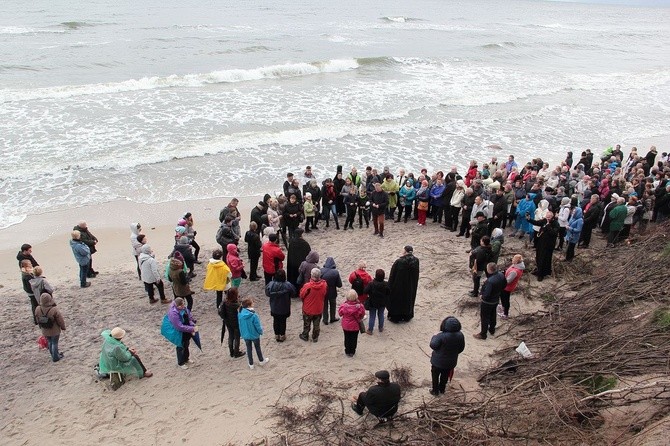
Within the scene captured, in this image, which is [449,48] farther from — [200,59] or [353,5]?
[353,5]

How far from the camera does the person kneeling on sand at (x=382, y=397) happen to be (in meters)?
6.17

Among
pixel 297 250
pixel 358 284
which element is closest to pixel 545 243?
pixel 358 284

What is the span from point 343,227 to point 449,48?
1516 inches

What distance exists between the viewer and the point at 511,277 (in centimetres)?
880

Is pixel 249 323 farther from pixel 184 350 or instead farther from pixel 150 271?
pixel 150 271

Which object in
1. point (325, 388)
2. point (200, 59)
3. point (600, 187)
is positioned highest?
point (200, 59)

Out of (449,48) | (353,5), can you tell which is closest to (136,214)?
(449,48)

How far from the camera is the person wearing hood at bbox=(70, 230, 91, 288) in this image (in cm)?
1061

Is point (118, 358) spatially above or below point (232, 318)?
below

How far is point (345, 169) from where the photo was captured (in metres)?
19.1

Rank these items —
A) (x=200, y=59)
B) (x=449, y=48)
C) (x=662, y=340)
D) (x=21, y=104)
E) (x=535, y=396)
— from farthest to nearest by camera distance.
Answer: (x=449, y=48) < (x=200, y=59) < (x=21, y=104) < (x=662, y=340) < (x=535, y=396)

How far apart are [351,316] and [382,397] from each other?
1.91 meters

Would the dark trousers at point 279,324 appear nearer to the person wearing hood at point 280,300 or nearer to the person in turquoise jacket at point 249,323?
the person wearing hood at point 280,300

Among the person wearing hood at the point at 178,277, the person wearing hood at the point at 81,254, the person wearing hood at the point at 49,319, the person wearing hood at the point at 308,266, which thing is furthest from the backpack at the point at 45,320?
the person wearing hood at the point at 308,266
